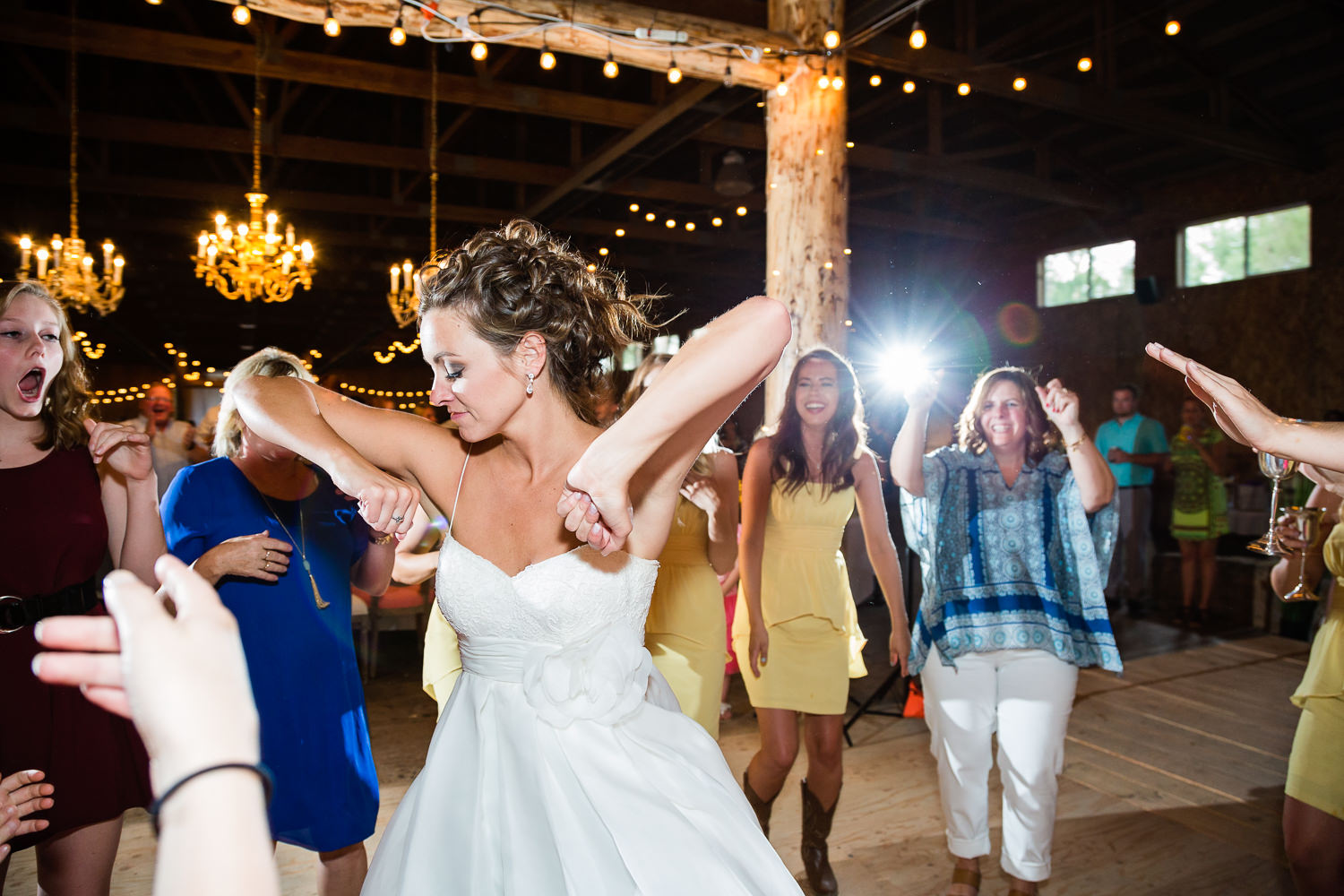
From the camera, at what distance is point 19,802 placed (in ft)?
4.06

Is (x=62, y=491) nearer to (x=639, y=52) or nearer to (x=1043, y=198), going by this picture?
(x=639, y=52)

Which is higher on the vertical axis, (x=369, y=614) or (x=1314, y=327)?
(x=1314, y=327)

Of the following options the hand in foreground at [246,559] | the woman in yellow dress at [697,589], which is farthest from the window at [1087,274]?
the hand in foreground at [246,559]

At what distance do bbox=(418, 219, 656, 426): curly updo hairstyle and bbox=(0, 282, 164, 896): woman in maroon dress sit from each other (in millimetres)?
802

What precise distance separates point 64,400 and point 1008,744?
255cm

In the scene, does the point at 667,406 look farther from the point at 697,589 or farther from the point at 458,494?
the point at 697,589

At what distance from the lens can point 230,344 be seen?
62.6ft

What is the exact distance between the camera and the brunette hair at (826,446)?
9.16 feet

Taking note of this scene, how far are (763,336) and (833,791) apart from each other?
6.38 ft

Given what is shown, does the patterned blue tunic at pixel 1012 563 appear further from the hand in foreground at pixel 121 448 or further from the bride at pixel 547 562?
the hand in foreground at pixel 121 448

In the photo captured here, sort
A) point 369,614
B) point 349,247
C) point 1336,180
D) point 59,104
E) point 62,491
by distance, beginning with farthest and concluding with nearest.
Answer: point 349,247
point 1336,180
point 59,104
point 369,614
point 62,491

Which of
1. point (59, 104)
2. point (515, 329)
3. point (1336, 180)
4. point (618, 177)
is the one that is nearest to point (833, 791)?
point (515, 329)

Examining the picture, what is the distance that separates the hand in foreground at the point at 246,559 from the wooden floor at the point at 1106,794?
4.45 feet

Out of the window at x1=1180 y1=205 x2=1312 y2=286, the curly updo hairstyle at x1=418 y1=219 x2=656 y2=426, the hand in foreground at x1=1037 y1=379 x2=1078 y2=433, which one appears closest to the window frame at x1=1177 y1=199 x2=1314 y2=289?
the window at x1=1180 y1=205 x2=1312 y2=286
